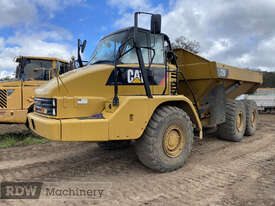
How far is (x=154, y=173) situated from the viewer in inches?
159

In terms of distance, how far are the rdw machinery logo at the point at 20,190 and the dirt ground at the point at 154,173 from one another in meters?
0.15

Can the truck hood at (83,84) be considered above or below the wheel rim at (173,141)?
above

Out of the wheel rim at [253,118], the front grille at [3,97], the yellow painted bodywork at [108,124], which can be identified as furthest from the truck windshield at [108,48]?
the wheel rim at [253,118]

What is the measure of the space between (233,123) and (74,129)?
4.81 metres

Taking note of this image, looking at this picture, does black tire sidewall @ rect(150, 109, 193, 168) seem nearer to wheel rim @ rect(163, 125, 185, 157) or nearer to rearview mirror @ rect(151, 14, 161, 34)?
wheel rim @ rect(163, 125, 185, 157)

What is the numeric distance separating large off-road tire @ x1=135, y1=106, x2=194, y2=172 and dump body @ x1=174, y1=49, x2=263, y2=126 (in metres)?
1.68

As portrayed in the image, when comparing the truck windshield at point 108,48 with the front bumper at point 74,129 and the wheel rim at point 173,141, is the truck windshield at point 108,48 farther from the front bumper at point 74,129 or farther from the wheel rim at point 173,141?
the wheel rim at point 173,141

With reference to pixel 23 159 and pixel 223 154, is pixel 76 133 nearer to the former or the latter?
pixel 23 159

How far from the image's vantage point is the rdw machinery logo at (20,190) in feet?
10.6

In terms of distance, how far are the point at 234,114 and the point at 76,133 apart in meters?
4.81

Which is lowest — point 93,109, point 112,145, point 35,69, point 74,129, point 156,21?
point 112,145

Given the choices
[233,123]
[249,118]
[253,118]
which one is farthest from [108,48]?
[253,118]

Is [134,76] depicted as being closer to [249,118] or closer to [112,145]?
[112,145]

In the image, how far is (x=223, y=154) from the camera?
5340 millimetres
